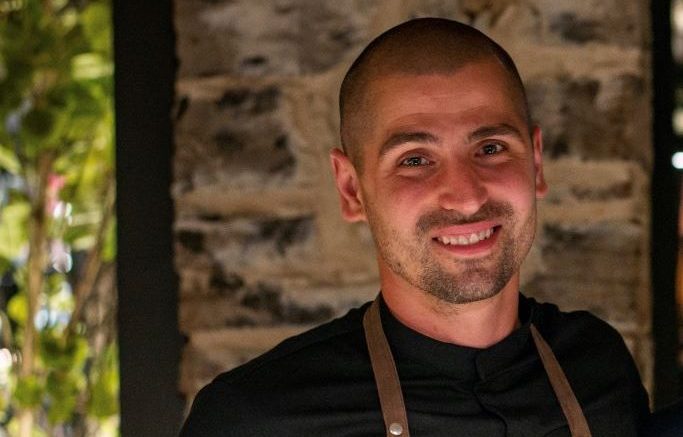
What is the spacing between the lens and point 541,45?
6.91 feet

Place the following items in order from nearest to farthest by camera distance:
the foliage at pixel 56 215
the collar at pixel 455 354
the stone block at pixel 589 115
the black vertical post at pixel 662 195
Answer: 1. the collar at pixel 455 354
2. the stone block at pixel 589 115
3. the black vertical post at pixel 662 195
4. the foliage at pixel 56 215

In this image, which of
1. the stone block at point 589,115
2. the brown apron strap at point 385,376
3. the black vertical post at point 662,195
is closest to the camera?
the brown apron strap at point 385,376

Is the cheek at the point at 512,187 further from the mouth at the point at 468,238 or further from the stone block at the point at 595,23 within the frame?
the stone block at the point at 595,23

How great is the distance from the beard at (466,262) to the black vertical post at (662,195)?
728mm

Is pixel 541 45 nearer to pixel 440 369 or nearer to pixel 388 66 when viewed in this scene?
pixel 388 66

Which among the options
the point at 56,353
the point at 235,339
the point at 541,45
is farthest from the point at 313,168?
the point at 56,353

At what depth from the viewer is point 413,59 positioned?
5.43ft

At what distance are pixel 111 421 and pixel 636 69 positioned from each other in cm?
165

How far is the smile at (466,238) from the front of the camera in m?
1.58

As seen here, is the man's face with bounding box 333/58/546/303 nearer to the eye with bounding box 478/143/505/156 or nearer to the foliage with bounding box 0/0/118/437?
the eye with bounding box 478/143/505/156

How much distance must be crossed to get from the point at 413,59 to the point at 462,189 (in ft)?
0.76

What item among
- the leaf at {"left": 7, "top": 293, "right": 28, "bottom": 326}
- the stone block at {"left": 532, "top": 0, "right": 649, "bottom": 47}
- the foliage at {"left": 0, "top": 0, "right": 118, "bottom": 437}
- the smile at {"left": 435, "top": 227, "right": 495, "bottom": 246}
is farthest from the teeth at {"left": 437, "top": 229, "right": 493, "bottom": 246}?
the leaf at {"left": 7, "top": 293, "right": 28, "bottom": 326}

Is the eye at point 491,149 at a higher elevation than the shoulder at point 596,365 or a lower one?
higher

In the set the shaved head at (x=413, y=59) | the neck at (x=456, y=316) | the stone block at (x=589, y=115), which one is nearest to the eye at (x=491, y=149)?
the shaved head at (x=413, y=59)
